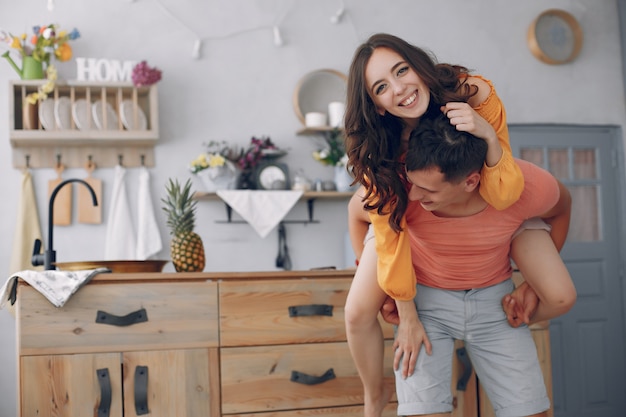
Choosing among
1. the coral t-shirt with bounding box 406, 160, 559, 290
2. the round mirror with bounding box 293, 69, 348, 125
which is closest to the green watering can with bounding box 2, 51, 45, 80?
the round mirror with bounding box 293, 69, 348, 125

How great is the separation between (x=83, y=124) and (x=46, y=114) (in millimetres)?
167

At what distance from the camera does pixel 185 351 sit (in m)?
2.57

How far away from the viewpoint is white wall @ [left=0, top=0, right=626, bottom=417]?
11.9 ft

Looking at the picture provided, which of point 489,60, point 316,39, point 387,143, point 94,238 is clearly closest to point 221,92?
point 316,39

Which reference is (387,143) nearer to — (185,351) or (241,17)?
(185,351)

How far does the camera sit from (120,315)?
253 centimetres

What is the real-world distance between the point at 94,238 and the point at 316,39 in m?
1.53

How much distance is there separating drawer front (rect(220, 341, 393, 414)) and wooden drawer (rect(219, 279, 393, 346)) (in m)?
0.03

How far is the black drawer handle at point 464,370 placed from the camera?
275 centimetres

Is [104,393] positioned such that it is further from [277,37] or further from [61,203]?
[277,37]

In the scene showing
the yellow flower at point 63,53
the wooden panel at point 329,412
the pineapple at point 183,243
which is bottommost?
the wooden panel at point 329,412

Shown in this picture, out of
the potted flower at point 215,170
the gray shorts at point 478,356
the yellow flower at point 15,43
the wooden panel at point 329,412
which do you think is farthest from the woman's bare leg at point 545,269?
the yellow flower at point 15,43

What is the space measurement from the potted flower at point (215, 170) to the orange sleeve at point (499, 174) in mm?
1910

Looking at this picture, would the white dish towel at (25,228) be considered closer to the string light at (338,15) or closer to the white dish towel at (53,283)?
the white dish towel at (53,283)
